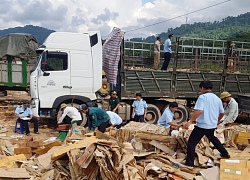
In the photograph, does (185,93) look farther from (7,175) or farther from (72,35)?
(7,175)

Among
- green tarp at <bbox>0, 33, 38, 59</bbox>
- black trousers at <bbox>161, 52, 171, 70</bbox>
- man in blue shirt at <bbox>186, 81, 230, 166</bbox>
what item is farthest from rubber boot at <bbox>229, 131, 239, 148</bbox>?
green tarp at <bbox>0, 33, 38, 59</bbox>

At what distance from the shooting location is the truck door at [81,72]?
8219 millimetres

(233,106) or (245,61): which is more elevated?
(245,61)

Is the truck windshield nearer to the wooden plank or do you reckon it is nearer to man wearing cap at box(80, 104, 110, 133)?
man wearing cap at box(80, 104, 110, 133)

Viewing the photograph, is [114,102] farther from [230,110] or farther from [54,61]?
[230,110]

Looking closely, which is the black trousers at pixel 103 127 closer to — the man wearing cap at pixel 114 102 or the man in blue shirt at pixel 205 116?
the man wearing cap at pixel 114 102

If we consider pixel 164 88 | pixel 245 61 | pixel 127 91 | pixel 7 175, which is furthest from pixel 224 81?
pixel 7 175

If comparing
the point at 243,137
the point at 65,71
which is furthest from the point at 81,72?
the point at 243,137

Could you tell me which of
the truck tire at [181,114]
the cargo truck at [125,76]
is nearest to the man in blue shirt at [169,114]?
the cargo truck at [125,76]

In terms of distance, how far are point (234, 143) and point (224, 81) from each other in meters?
4.31

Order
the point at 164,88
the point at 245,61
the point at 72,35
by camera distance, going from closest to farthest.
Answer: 1. the point at 72,35
2. the point at 164,88
3. the point at 245,61

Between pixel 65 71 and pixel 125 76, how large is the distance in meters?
1.79

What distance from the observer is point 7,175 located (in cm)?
463

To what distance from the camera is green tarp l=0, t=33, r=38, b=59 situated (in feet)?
39.5
